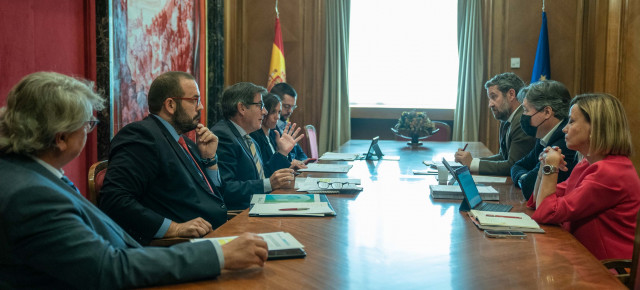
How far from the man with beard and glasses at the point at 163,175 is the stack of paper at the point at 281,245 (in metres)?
0.61

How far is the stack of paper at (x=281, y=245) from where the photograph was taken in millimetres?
1610

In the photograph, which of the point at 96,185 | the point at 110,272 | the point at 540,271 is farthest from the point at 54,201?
the point at 540,271

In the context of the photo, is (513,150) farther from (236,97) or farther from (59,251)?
(59,251)

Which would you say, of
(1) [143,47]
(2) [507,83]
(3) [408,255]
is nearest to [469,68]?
(2) [507,83]

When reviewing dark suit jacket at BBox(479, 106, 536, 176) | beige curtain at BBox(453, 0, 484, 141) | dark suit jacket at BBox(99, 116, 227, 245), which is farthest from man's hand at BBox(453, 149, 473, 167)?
beige curtain at BBox(453, 0, 484, 141)

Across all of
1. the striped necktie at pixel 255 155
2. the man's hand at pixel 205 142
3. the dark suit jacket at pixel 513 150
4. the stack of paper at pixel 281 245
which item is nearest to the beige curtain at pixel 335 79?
the dark suit jacket at pixel 513 150

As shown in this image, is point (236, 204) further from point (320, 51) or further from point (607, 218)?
point (320, 51)

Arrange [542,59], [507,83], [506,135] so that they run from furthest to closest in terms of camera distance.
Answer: [542,59] → [507,83] → [506,135]

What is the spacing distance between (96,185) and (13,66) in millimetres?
1088

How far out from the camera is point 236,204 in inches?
120

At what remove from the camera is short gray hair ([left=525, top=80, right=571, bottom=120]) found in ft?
10.4

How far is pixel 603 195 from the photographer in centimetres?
207

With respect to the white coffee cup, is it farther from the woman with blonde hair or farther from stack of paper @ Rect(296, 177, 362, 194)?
the woman with blonde hair

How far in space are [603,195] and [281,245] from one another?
1198 mm
